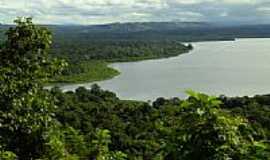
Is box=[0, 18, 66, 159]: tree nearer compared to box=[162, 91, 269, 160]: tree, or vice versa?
box=[162, 91, 269, 160]: tree

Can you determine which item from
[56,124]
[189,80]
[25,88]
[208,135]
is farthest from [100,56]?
[208,135]

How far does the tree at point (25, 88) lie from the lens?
11.6ft

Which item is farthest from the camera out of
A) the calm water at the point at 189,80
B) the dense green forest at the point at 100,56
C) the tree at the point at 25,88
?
the dense green forest at the point at 100,56

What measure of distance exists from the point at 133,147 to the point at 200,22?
182 m

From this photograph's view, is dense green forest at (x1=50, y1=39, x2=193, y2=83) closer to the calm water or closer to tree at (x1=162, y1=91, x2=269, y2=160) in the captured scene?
the calm water

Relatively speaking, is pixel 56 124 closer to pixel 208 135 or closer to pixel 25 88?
pixel 25 88

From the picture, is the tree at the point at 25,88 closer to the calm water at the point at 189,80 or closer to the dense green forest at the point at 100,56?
the calm water at the point at 189,80

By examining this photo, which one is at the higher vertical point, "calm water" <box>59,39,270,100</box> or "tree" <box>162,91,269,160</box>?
"tree" <box>162,91,269,160</box>

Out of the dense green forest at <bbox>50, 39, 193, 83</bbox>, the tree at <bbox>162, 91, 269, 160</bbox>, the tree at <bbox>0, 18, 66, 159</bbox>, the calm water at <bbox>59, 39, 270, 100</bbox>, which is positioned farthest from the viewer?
the dense green forest at <bbox>50, 39, 193, 83</bbox>

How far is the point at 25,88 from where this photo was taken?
141 inches

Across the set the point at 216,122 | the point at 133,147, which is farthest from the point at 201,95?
the point at 133,147

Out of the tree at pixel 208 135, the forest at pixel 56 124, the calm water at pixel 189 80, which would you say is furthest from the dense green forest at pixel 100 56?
the tree at pixel 208 135

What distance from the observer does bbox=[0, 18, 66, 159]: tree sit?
3525 mm

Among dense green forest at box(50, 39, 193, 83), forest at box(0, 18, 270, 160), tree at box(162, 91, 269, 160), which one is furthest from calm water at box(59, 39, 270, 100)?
tree at box(162, 91, 269, 160)
